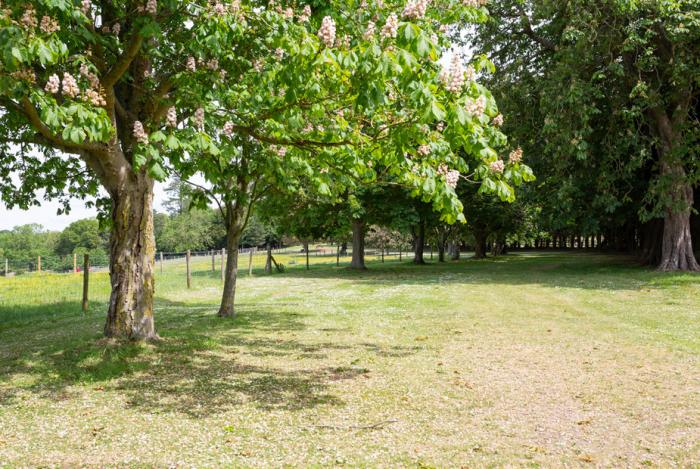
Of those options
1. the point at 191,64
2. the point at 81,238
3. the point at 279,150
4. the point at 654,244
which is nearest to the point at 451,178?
the point at 279,150

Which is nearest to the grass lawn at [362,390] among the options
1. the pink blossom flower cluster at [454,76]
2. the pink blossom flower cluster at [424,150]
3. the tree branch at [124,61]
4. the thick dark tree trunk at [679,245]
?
the pink blossom flower cluster at [424,150]

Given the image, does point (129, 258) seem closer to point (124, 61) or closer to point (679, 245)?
point (124, 61)

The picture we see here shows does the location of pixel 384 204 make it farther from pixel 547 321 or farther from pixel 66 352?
pixel 66 352

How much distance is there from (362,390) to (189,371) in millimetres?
3164

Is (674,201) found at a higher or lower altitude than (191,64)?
lower

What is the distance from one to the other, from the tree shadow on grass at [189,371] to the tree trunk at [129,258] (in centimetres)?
44

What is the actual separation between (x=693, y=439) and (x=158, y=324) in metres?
12.0

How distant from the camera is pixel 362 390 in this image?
7.62 m

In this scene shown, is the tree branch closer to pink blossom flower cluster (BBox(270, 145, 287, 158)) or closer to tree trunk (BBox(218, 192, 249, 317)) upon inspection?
pink blossom flower cluster (BBox(270, 145, 287, 158))

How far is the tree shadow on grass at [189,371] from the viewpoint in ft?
23.8

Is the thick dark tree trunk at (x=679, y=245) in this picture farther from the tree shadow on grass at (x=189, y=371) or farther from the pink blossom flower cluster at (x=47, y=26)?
the pink blossom flower cluster at (x=47, y=26)

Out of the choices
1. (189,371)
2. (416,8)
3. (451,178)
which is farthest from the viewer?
(189,371)

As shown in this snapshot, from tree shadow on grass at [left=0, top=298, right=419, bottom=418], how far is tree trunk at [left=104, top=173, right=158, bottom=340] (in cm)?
44

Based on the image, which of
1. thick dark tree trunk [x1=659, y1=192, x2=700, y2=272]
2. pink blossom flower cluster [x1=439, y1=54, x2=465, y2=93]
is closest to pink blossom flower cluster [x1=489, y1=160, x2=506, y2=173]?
pink blossom flower cluster [x1=439, y1=54, x2=465, y2=93]
